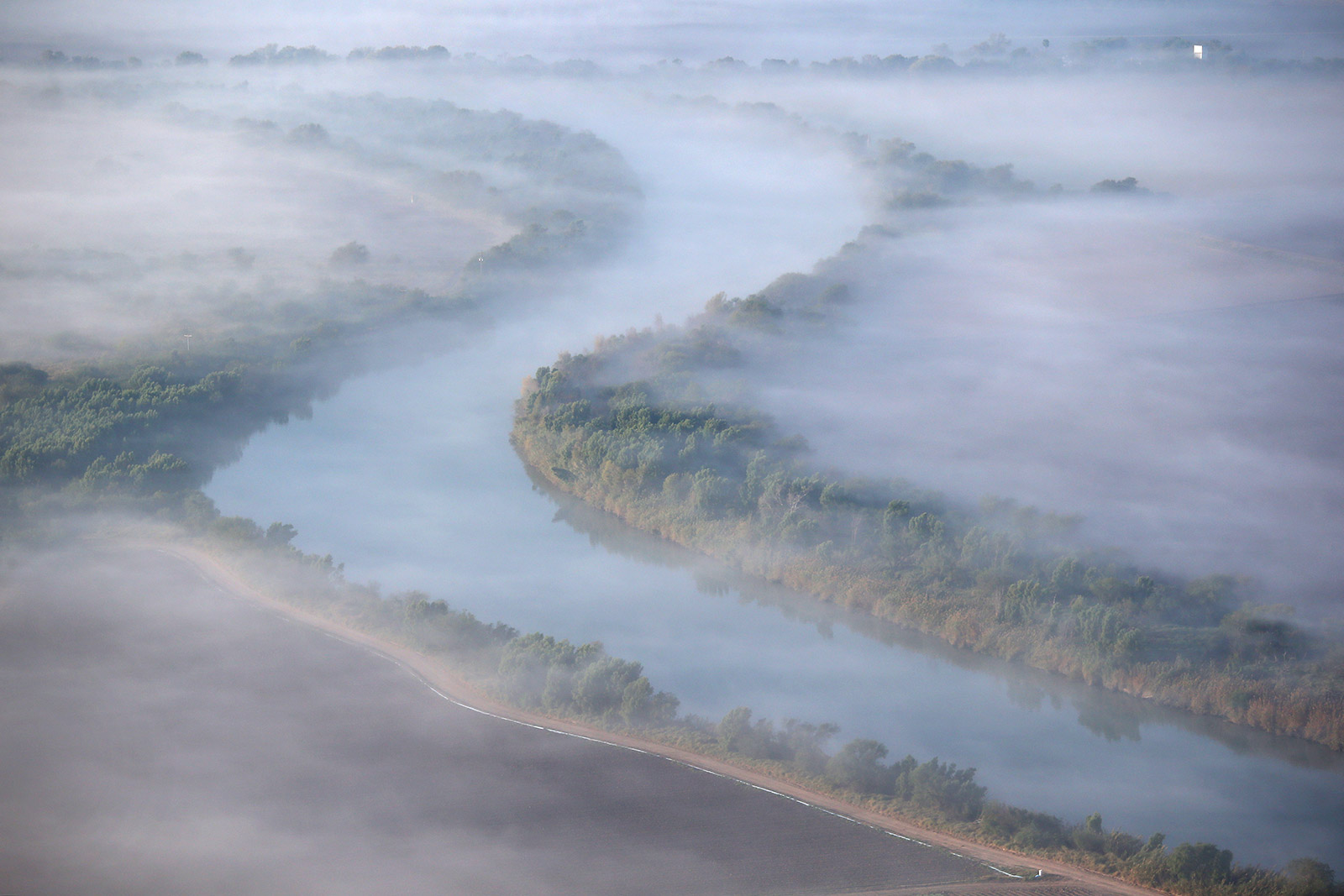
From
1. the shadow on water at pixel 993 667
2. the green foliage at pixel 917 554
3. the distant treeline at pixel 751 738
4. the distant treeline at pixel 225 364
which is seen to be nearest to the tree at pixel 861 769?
the distant treeline at pixel 751 738

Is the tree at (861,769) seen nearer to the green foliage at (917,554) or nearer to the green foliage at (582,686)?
the green foliage at (582,686)

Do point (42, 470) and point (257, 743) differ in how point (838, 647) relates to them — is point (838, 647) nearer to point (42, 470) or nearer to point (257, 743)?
point (257, 743)

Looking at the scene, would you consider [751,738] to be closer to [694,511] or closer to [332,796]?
[332,796]

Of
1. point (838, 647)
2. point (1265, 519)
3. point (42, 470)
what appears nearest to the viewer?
point (838, 647)

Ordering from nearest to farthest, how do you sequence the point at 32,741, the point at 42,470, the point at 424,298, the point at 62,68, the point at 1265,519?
the point at 32,741, the point at 1265,519, the point at 42,470, the point at 424,298, the point at 62,68

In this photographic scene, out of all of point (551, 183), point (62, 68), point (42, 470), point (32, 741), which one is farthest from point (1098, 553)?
point (62, 68)

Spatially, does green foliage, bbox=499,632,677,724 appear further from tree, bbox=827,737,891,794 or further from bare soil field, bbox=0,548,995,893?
tree, bbox=827,737,891,794

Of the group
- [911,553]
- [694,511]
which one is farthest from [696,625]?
[911,553]
